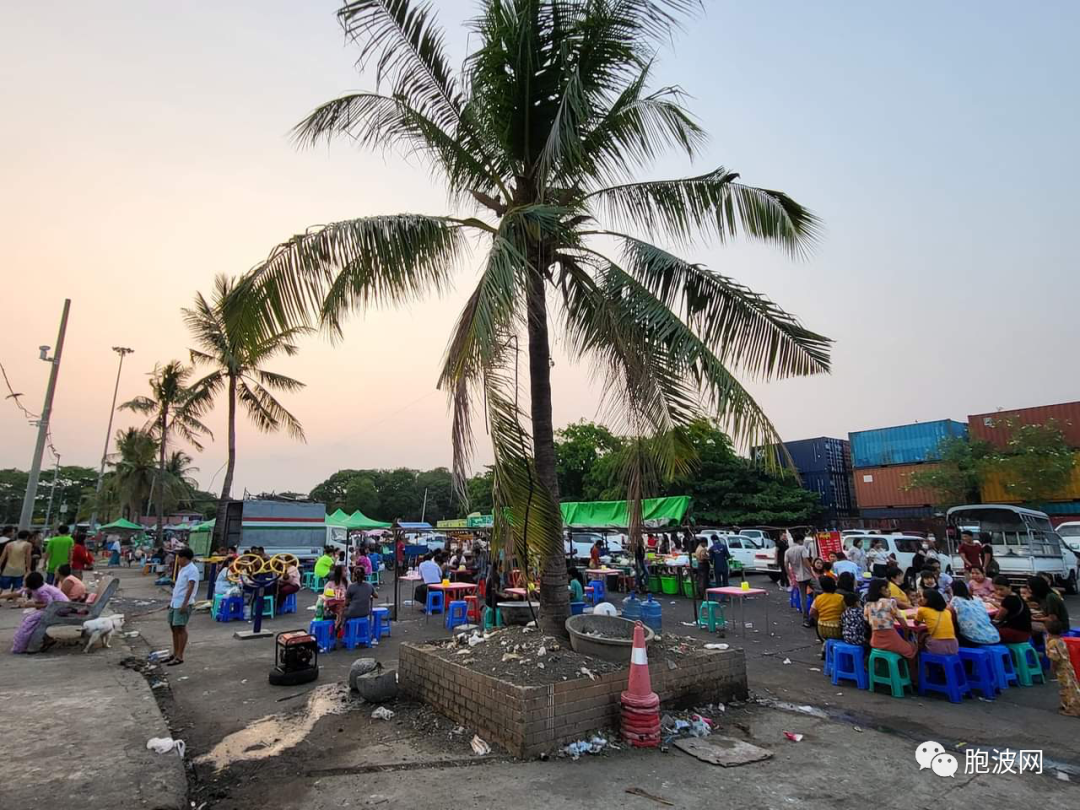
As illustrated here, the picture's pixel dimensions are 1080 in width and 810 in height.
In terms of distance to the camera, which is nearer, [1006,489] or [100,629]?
[100,629]

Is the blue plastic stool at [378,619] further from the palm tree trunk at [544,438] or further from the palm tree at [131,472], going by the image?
the palm tree at [131,472]

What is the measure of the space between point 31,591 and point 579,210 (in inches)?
408

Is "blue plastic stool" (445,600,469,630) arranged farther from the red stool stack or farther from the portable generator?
the red stool stack

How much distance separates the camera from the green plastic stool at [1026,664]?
7.38 metres

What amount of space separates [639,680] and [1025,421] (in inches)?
1510

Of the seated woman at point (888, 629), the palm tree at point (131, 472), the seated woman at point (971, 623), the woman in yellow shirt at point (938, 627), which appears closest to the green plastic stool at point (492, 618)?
the seated woman at point (888, 629)

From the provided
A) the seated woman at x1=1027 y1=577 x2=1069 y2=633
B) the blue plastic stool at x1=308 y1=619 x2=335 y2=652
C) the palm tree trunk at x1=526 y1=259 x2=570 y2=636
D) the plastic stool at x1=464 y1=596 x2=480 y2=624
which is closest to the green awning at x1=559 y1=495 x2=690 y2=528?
the plastic stool at x1=464 y1=596 x2=480 y2=624

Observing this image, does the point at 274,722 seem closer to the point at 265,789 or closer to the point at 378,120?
the point at 265,789

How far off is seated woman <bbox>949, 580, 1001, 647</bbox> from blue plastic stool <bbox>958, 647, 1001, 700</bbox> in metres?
0.13

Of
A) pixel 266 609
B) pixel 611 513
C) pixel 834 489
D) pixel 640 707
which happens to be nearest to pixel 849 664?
pixel 640 707

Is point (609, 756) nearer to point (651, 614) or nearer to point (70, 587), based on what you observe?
point (651, 614)

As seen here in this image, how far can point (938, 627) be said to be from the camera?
6.82 m

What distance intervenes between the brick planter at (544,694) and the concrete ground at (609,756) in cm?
17

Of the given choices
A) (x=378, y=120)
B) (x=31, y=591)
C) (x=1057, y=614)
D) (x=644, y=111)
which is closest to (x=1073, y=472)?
(x=1057, y=614)
